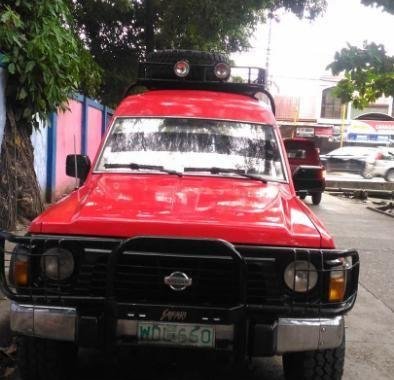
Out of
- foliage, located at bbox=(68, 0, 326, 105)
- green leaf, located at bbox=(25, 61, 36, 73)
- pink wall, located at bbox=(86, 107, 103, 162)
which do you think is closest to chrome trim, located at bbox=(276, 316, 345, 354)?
green leaf, located at bbox=(25, 61, 36, 73)

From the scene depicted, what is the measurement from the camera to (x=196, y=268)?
330 centimetres

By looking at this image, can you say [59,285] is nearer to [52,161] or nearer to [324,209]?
[52,161]

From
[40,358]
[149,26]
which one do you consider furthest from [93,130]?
[40,358]

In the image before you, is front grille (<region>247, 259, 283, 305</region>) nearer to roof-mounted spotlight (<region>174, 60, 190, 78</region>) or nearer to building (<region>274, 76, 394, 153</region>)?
roof-mounted spotlight (<region>174, 60, 190, 78</region>)

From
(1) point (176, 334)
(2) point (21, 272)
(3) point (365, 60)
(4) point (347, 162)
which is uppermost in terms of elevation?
(3) point (365, 60)

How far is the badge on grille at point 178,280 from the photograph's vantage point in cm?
329

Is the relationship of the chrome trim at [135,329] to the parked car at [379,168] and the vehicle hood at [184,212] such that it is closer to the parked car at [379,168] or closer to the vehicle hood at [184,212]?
the vehicle hood at [184,212]

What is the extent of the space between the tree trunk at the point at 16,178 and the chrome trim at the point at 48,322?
4.58 meters

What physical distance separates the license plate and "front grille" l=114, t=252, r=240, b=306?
5.2 inches

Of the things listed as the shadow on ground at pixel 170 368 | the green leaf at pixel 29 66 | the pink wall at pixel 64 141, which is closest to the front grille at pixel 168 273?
the shadow on ground at pixel 170 368

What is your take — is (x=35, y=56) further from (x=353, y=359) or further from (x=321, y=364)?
(x=321, y=364)

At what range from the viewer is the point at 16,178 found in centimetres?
818

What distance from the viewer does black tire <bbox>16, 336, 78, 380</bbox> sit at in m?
3.59

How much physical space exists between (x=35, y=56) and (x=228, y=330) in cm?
552
